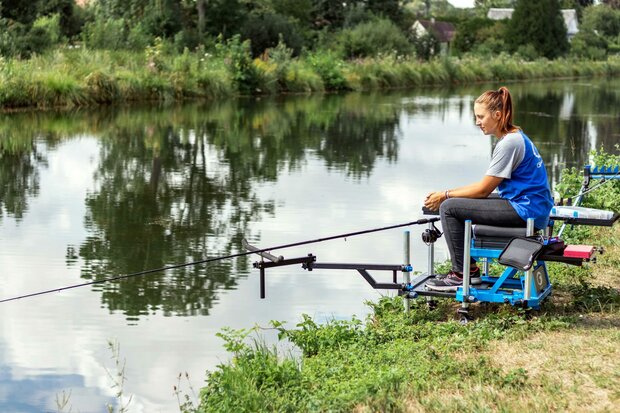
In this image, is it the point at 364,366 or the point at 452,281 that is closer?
the point at 364,366

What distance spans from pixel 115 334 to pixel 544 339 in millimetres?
3023

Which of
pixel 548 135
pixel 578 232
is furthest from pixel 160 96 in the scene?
pixel 578 232

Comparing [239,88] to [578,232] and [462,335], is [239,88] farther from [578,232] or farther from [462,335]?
[462,335]

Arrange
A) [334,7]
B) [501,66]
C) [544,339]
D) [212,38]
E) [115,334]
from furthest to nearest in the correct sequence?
[334,7]
[501,66]
[212,38]
[115,334]
[544,339]

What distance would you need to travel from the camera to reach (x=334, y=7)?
6544 centimetres

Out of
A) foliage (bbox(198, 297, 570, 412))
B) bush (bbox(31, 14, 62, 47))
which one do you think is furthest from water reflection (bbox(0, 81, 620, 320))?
bush (bbox(31, 14, 62, 47))

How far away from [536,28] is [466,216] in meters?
64.2

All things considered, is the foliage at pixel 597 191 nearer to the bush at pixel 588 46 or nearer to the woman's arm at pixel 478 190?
the woman's arm at pixel 478 190

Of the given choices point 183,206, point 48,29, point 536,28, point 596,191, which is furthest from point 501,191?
point 536,28

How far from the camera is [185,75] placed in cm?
3172

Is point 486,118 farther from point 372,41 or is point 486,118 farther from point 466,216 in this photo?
point 372,41

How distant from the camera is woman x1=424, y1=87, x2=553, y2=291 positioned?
6.96m

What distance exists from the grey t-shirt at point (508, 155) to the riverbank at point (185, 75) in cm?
2002

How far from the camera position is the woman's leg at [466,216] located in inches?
275
